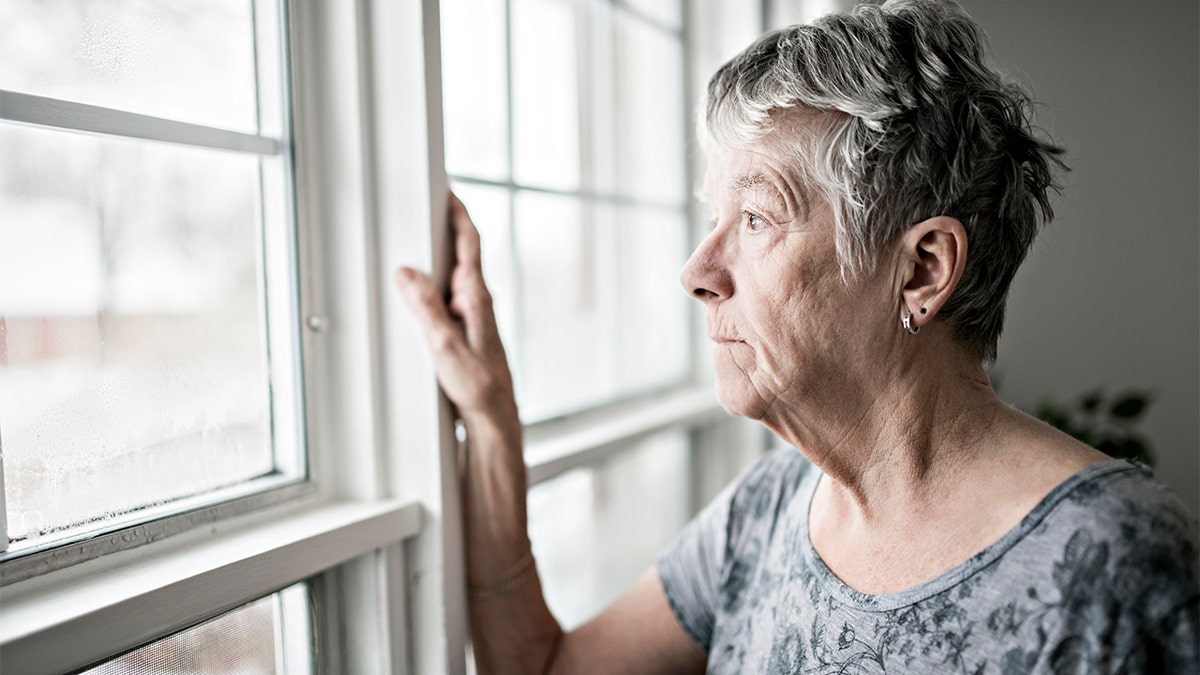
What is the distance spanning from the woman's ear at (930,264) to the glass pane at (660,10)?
119 cm

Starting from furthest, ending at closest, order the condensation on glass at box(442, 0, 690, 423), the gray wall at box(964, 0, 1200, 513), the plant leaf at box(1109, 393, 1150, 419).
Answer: the plant leaf at box(1109, 393, 1150, 419)
the gray wall at box(964, 0, 1200, 513)
the condensation on glass at box(442, 0, 690, 423)

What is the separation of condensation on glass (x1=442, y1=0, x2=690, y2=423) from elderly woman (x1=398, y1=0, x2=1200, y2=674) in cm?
37

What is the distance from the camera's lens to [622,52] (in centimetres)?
190

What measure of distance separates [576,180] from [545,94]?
8.1 inches

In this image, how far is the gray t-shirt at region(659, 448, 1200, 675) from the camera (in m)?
0.78

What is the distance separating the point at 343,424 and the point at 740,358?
1.93ft

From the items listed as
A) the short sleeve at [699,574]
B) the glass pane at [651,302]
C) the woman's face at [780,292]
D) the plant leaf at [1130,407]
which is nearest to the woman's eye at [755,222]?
the woman's face at [780,292]

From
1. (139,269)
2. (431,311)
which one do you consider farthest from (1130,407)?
(139,269)

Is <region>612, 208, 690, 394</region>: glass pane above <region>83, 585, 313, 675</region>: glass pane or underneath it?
above

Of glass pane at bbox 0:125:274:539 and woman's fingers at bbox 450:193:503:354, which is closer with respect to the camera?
glass pane at bbox 0:125:274:539

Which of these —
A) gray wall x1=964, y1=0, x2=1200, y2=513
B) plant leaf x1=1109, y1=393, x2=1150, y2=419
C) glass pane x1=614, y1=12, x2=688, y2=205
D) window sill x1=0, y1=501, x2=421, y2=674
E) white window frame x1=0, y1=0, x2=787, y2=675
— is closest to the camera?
window sill x1=0, y1=501, x2=421, y2=674

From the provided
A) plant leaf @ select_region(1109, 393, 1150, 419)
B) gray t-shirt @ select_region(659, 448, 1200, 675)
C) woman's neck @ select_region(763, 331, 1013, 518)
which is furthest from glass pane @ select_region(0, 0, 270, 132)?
plant leaf @ select_region(1109, 393, 1150, 419)

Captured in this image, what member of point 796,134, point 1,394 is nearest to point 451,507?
point 1,394

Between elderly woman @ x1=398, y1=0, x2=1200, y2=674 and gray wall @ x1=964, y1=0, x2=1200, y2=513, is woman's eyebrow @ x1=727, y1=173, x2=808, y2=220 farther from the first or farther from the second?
gray wall @ x1=964, y1=0, x2=1200, y2=513
